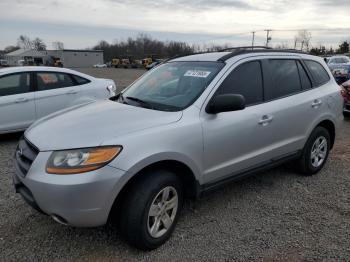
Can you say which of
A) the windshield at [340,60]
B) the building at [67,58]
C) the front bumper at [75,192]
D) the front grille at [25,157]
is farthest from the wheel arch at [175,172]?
the building at [67,58]

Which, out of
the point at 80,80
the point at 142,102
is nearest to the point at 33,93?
the point at 80,80

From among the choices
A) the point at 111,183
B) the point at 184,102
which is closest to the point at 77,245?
the point at 111,183

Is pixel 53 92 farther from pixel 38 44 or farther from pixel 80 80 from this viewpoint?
pixel 38 44

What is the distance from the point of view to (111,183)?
2668 mm

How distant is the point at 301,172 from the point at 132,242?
2.98 metres

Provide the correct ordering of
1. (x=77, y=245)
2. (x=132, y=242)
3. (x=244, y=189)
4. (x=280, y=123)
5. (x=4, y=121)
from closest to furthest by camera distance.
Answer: (x=132, y=242) < (x=77, y=245) < (x=280, y=123) < (x=244, y=189) < (x=4, y=121)

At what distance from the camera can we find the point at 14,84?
657 centimetres

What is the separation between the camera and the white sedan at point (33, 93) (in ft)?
21.1

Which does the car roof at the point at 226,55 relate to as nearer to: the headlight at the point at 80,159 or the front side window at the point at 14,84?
the headlight at the point at 80,159

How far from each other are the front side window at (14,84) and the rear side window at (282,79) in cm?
477

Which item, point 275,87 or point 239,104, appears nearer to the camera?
point 239,104

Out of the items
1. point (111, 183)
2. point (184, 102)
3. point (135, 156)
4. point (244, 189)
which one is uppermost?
point (184, 102)

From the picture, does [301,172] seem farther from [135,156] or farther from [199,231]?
[135,156]

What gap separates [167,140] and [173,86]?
98cm
